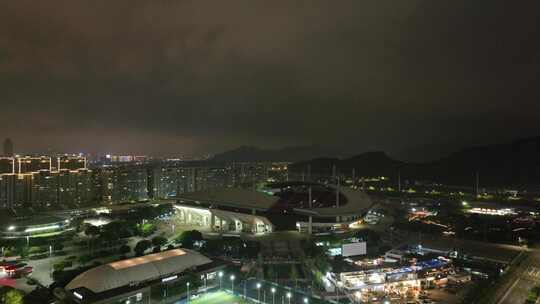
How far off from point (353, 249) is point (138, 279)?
13511 millimetres

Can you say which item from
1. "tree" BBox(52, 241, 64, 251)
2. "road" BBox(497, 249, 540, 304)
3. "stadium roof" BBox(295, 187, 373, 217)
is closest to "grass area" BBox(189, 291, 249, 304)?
"road" BBox(497, 249, 540, 304)

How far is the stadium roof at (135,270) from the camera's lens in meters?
16.8

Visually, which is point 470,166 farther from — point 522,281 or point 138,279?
point 138,279

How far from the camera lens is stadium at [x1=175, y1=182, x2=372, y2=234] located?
31.9 meters

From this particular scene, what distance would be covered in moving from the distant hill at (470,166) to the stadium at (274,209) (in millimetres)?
54223

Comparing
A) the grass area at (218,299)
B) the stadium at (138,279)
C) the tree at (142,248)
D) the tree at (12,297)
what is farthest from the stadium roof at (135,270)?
the tree at (142,248)

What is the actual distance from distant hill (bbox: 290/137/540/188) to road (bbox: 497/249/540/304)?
56.9 meters

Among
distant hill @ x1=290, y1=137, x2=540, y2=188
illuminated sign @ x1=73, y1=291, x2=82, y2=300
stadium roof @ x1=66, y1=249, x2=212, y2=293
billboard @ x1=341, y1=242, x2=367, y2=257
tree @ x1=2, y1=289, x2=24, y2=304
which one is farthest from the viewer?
distant hill @ x1=290, y1=137, x2=540, y2=188

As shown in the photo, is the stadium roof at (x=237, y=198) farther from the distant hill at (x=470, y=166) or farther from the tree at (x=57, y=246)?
the distant hill at (x=470, y=166)

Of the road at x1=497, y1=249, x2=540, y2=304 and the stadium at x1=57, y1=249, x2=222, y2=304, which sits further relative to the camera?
the road at x1=497, y1=249, x2=540, y2=304

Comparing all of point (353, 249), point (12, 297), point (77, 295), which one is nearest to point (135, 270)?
point (77, 295)

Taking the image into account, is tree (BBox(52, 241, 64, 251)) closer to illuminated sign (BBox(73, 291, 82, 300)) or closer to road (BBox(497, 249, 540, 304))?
illuminated sign (BBox(73, 291, 82, 300))

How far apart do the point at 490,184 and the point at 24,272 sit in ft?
262

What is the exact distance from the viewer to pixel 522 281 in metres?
20.0
